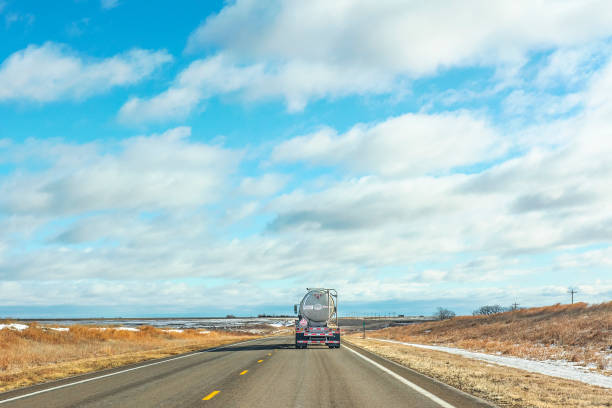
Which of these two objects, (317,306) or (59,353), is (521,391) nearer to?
(317,306)

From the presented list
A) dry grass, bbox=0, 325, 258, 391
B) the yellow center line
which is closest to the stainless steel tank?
dry grass, bbox=0, 325, 258, 391

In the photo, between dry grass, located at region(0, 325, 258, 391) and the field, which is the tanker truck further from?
dry grass, located at region(0, 325, 258, 391)

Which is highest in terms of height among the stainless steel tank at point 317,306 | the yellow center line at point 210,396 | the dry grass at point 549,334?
the stainless steel tank at point 317,306

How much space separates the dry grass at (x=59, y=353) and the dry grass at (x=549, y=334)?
21108 millimetres

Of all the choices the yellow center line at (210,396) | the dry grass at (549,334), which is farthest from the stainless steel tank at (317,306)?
the yellow center line at (210,396)

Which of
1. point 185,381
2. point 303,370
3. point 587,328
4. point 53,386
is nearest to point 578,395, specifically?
point 303,370

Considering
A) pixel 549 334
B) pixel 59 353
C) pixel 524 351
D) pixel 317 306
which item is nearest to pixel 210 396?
pixel 59 353

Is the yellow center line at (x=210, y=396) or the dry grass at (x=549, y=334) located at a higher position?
the yellow center line at (x=210, y=396)

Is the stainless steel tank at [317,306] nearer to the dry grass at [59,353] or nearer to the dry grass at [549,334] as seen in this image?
the dry grass at [59,353]

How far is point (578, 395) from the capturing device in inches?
507

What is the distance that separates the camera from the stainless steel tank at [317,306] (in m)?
33.4

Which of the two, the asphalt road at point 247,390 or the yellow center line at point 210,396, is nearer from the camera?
the asphalt road at point 247,390

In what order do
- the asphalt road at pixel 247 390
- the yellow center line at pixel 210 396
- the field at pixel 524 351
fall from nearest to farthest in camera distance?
the asphalt road at pixel 247 390 → the yellow center line at pixel 210 396 → the field at pixel 524 351

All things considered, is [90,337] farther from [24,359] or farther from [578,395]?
[578,395]
